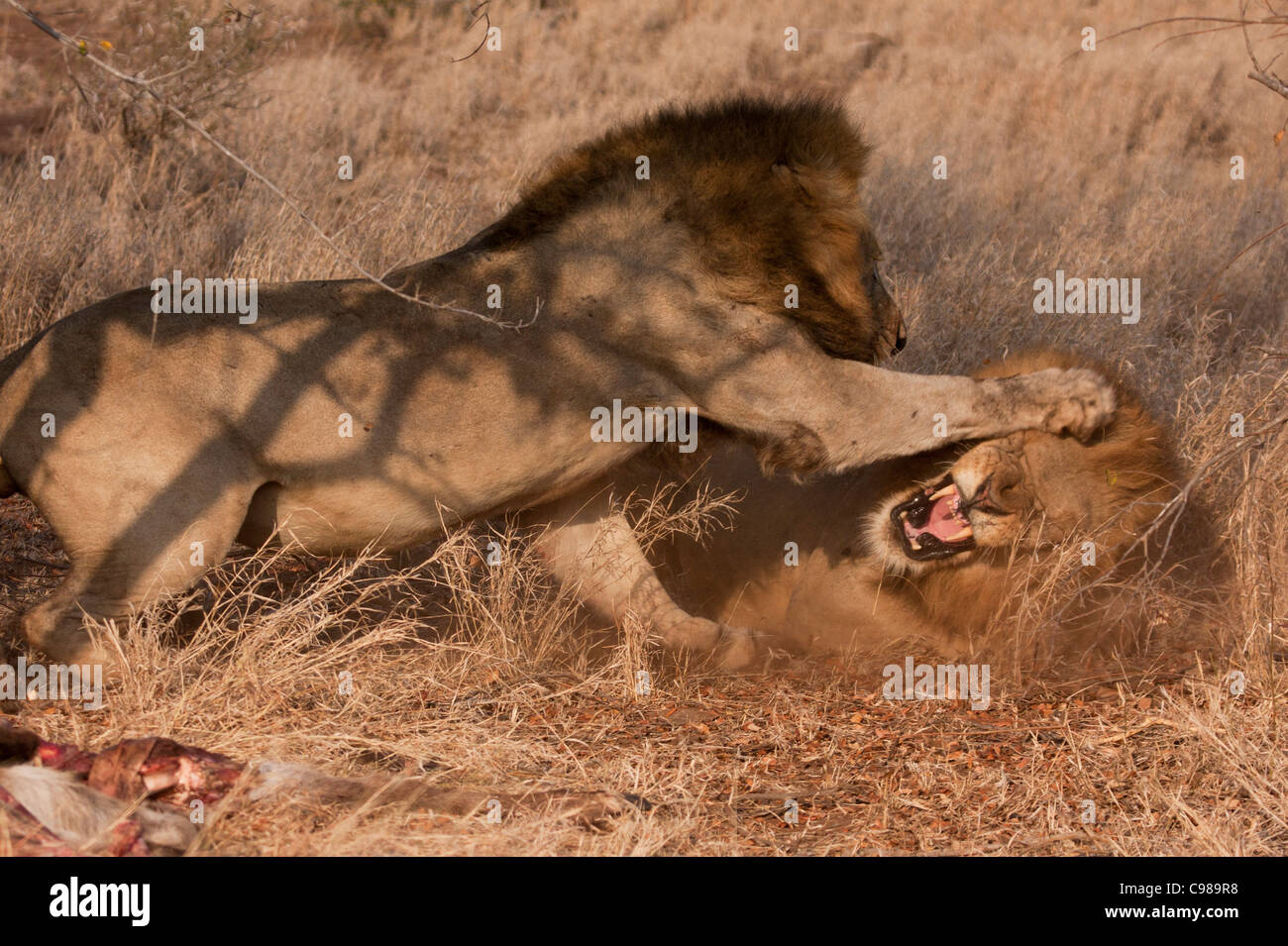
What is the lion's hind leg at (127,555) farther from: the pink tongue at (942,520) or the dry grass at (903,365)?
the pink tongue at (942,520)

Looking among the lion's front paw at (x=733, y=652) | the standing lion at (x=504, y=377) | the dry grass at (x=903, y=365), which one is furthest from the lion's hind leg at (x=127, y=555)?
the lion's front paw at (x=733, y=652)

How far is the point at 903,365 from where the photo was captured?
23.5 ft

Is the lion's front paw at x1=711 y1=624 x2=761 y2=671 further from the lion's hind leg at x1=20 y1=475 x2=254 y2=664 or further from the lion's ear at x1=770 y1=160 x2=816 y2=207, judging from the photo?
the lion's hind leg at x1=20 y1=475 x2=254 y2=664

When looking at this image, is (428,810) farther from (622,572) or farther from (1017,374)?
(1017,374)

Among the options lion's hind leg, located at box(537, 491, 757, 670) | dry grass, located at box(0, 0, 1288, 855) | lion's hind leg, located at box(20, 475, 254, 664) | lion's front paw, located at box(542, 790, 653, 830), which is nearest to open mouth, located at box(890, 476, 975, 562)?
dry grass, located at box(0, 0, 1288, 855)

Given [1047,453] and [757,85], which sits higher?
[757,85]

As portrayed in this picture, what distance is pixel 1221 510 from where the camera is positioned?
543 cm

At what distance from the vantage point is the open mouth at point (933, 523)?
5031mm

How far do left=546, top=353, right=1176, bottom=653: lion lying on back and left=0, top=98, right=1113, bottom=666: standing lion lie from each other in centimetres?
19

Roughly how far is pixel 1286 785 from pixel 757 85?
12.8 meters

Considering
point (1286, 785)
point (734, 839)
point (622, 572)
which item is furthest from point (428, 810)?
point (1286, 785)

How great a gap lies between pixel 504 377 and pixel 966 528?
174cm

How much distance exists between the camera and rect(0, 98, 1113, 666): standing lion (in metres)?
4.28

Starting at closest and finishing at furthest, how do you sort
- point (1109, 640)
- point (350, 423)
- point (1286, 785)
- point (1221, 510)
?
point (1286, 785)
point (350, 423)
point (1109, 640)
point (1221, 510)
